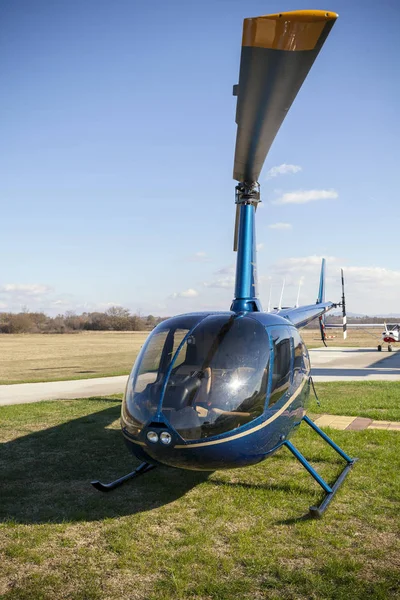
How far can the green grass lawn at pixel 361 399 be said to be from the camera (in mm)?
9734

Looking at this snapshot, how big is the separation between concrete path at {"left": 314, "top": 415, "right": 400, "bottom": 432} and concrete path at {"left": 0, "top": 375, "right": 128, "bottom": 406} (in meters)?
6.42

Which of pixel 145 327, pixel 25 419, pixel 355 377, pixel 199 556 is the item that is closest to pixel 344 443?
pixel 199 556

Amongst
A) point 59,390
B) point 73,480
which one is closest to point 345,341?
point 59,390

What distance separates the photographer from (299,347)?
5.58 metres

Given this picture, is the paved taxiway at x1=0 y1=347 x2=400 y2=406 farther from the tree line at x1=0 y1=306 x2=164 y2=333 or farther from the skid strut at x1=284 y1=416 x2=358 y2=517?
the tree line at x1=0 y1=306 x2=164 y2=333

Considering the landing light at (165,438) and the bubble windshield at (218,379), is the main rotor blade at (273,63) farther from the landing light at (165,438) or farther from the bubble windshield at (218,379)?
the landing light at (165,438)

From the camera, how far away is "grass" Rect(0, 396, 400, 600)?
3.47 meters

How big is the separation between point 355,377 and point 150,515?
1362cm

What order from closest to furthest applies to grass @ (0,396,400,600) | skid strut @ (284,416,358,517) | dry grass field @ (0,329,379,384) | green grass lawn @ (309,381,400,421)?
grass @ (0,396,400,600), skid strut @ (284,416,358,517), green grass lawn @ (309,381,400,421), dry grass field @ (0,329,379,384)

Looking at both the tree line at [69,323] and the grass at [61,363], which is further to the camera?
the tree line at [69,323]

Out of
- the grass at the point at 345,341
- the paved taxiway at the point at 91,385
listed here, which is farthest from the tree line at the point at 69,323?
the paved taxiway at the point at 91,385

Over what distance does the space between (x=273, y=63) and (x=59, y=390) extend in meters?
13.1

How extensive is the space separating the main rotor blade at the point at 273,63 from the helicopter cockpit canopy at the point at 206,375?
1.87m

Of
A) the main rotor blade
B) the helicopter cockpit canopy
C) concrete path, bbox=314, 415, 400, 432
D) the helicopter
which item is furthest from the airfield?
the main rotor blade
